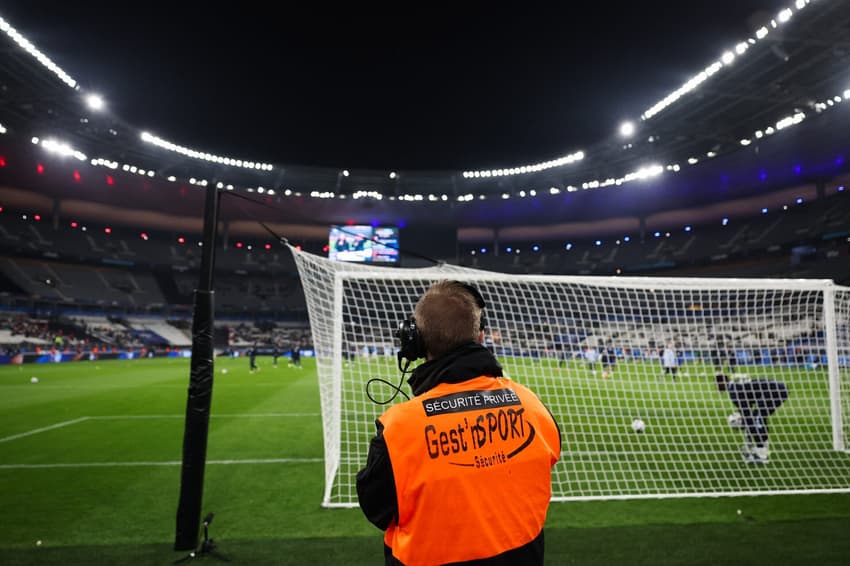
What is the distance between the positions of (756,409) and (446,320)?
6627 millimetres

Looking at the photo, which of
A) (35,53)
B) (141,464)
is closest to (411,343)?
(141,464)

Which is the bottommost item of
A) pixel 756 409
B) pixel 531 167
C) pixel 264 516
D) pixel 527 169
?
pixel 264 516

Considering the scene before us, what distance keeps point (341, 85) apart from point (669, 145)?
970 inches

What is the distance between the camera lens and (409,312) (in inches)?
529

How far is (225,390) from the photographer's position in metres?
14.9

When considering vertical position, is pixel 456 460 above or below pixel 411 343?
below

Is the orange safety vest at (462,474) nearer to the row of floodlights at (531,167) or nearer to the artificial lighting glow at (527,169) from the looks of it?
the row of floodlights at (531,167)

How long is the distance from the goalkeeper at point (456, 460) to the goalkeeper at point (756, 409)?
20.2ft

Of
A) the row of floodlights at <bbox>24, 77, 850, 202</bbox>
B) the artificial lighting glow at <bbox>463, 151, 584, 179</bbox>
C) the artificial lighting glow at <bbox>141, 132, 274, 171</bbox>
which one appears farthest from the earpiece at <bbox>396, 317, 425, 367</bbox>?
the artificial lighting glow at <bbox>141, 132, 274, 171</bbox>

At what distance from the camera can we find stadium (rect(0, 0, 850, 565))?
4469 millimetres

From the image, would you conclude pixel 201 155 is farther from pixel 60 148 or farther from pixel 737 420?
pixel 737 420

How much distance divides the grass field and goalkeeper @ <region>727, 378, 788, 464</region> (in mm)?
1203

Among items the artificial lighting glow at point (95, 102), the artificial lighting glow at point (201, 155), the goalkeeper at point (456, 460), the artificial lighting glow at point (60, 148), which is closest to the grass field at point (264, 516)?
the goalkeeper at point (456, 460)

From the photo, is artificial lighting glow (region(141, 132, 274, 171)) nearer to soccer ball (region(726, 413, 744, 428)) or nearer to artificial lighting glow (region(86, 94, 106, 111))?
artificial lighting glow (region(86, 94, 106, 111))
